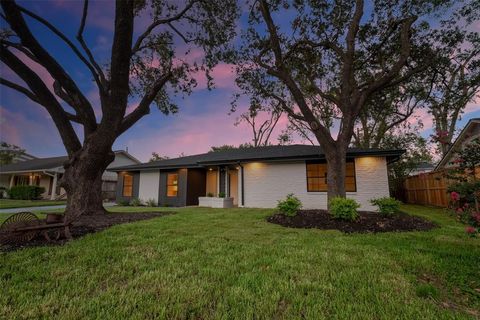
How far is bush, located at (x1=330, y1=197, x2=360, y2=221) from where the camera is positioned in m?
6.31

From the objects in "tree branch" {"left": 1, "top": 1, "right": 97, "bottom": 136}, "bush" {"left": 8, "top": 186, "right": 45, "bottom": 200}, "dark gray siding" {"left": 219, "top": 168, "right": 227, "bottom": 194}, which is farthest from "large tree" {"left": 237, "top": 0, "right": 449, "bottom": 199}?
"bush" {"left": 8, "top": 186, "right": 45, "bottom": 200}

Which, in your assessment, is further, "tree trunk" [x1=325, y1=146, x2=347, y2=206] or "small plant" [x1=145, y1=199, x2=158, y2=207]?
"small plant" [x1=145, y1=199, x2=158, y2=207]

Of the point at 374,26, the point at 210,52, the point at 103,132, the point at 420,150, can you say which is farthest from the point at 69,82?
the point at 420,150

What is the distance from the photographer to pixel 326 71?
11.1 meters

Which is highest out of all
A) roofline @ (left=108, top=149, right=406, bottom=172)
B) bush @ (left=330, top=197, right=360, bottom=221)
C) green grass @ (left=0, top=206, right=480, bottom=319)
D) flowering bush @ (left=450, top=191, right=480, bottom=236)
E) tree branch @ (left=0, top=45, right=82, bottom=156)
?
tree branch @ (left=0, top=45, right=82, bottom=156)

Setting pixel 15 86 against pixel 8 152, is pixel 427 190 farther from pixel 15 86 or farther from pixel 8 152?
pixel 8 152

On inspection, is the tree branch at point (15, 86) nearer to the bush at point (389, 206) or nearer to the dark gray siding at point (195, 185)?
the dark gray siding at point (195, 185)

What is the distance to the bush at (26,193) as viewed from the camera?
18.6m

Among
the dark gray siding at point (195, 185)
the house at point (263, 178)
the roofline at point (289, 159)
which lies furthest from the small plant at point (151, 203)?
the dark gray siding at point (195, 185)

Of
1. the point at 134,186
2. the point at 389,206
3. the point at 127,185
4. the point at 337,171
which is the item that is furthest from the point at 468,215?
the point at 127,185

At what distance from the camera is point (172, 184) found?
49.0 feet

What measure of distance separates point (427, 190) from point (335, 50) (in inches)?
406

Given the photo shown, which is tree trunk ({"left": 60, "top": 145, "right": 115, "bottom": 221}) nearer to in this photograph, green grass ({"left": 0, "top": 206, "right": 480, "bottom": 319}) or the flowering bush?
green grass ({"left": 0, "top": 206, "right": 480, "bottom": 319})

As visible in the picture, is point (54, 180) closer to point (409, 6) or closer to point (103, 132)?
point (103, 132)
